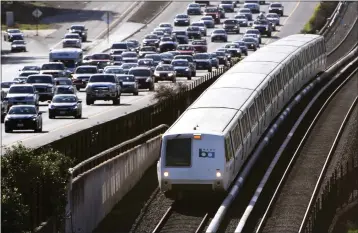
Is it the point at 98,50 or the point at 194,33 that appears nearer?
the point at 98,50

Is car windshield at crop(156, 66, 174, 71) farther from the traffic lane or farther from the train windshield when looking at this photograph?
the train windshield

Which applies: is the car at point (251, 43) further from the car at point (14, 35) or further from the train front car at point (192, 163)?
the train front car at point (192, 163)

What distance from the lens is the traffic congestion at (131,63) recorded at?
59531 millimetres

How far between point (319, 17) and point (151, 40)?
17706mm

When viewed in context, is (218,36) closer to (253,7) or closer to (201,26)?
(201,26)

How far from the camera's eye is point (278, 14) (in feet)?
427

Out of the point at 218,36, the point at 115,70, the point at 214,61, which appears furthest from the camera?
the point at 218,36

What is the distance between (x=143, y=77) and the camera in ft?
249

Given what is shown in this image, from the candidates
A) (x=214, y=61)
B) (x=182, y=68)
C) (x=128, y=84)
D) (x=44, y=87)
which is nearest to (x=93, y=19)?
(x=214, y=61)

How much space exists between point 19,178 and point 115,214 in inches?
296

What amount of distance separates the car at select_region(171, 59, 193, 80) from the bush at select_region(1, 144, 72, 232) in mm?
53431

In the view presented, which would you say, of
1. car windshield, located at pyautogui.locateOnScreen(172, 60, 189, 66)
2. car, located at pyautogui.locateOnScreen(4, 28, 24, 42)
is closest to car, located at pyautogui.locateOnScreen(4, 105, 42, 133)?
car windshield, located at pyautogui.locateOnScreen(172, 60, 189, 66)

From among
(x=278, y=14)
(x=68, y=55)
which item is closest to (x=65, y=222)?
(x=68, y=55)

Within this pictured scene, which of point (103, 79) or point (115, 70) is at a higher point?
point (103, 79)
